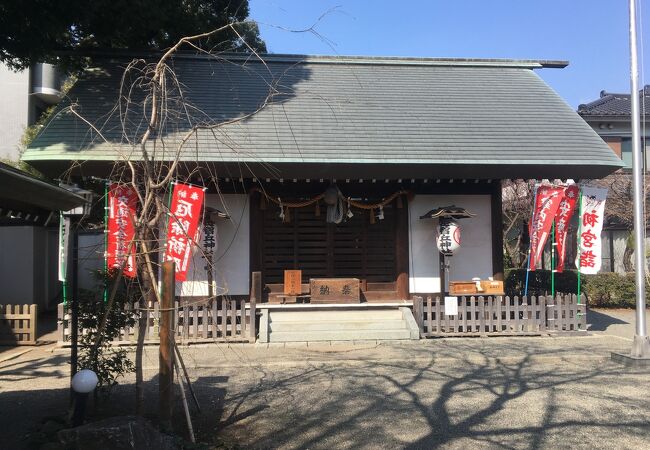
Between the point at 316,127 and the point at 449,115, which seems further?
the point at 449,115

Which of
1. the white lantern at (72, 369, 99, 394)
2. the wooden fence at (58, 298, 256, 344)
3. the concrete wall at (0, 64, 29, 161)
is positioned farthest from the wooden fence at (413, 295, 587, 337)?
the concrete wall at (0, 64, 29, 161)

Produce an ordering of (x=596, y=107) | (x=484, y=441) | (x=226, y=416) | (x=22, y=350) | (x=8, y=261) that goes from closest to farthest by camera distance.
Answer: (x=484, y=441) → (x=226, y=416) → (x=22, y=350) → (x=8, y=261) → (x=596, y=107)

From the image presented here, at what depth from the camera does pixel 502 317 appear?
1147 centimetres

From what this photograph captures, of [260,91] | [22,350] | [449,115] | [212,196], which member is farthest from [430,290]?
[22,350]

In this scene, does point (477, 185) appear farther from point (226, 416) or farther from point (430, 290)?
point (226, 416)

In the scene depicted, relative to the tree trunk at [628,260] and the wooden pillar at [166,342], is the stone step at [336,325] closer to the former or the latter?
the wooden pillar at [166,342]

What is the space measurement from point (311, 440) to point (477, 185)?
8742mm

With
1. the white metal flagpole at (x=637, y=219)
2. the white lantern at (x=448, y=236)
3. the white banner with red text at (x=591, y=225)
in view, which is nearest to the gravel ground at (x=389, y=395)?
the white metal flagpole at (x=637, y=219)

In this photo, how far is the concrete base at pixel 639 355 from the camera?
8.22 meters

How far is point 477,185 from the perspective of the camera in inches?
485

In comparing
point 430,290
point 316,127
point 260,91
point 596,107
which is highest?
point 596,107

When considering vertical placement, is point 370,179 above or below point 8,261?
above

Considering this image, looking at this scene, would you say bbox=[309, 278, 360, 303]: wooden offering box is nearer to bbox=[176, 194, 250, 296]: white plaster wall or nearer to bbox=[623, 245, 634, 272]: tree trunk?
bbox=[176, 194, 250, 296]: white plaster wall

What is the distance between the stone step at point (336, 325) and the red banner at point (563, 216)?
4.02 metres
